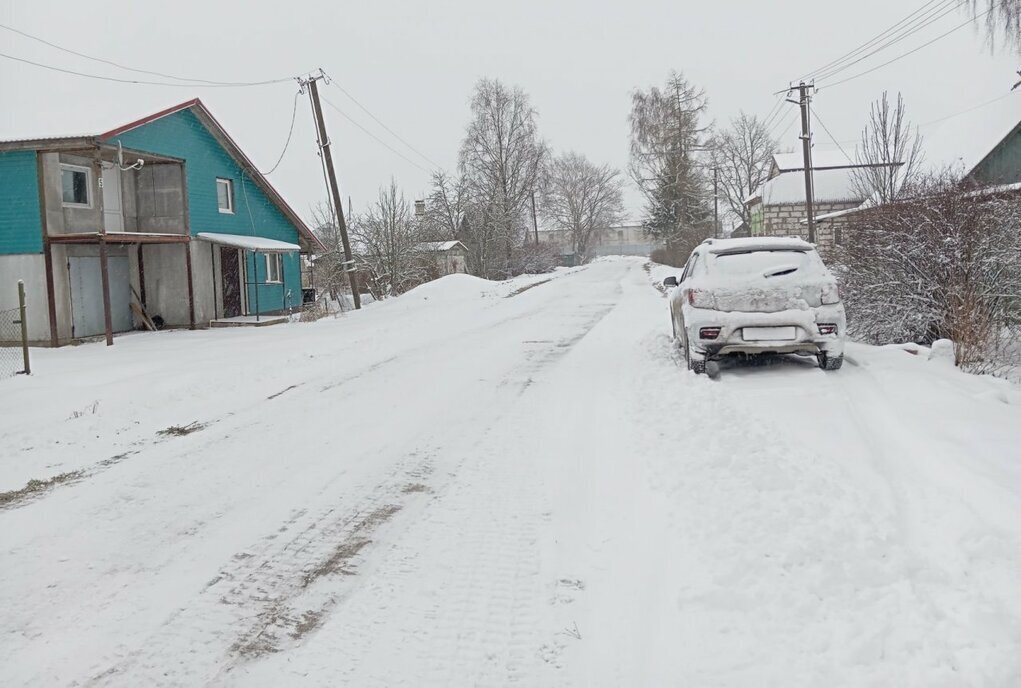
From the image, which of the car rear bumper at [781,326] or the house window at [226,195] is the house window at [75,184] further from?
the car rear bumper at [781,326]

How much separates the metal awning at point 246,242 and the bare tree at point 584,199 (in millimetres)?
64884

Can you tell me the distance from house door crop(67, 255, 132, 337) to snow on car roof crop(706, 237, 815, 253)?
636 inches

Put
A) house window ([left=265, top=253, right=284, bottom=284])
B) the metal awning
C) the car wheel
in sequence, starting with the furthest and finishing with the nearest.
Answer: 1. house window ([left=265, top=253, right=284, bottom=284])
2. the metal awning
3. the car wheel

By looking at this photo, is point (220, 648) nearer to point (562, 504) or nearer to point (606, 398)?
Result: point (562, 504)

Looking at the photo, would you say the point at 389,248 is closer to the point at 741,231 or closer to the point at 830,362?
the point at 830,362

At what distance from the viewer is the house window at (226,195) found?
80.1 ft

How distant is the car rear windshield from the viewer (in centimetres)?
873

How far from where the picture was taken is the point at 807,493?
15.1 ft

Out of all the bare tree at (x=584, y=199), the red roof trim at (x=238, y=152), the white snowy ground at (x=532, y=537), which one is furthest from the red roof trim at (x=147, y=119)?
the bare tree at (x=584, y=199)

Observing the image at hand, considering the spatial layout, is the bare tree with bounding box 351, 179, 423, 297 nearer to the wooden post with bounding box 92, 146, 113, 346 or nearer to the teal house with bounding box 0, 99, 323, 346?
the teal house with bounding box 0, 99, 323, 346

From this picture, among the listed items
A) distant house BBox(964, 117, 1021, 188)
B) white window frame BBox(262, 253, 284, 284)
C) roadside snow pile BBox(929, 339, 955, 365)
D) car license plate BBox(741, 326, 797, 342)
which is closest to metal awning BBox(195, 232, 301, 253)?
white window frame BBox(262, 253, 284, 284)

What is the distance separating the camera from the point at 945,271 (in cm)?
1013

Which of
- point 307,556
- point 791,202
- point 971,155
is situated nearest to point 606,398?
point 307,556

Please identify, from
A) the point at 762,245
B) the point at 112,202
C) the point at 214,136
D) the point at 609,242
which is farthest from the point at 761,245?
the point at 609,242
